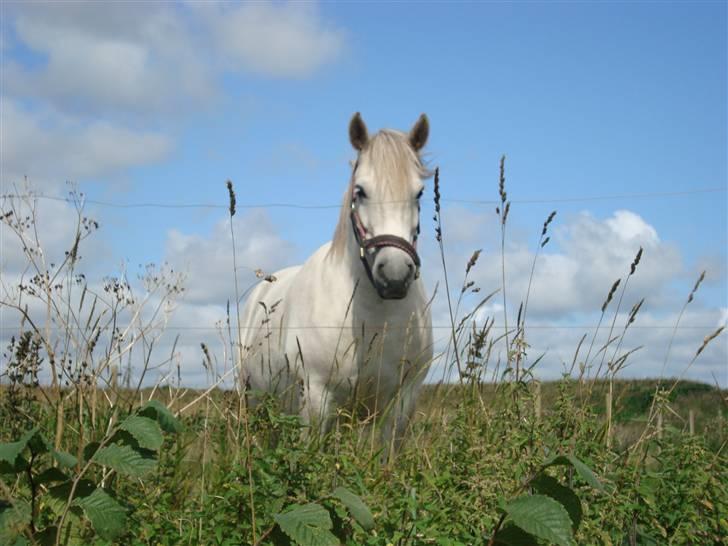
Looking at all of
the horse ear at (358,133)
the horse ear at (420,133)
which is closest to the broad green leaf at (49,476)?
the horse ear at (358,133)

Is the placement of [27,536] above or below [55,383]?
below

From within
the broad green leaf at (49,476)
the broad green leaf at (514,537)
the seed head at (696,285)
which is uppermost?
the seed head at (696,285)

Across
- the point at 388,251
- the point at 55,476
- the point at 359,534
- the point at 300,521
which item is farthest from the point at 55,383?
the point at 388,251

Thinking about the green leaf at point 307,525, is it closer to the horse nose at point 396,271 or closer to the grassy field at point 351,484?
the grassy field at point 351,484

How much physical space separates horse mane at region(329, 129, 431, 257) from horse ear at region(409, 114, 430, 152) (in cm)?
7

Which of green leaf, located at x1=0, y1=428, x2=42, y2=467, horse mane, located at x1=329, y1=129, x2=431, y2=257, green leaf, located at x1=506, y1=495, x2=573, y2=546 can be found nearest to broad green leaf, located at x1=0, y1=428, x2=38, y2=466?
green leaf, located at x1=0, y1=428, x2=42, y2=467

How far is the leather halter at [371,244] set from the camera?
5.15 m

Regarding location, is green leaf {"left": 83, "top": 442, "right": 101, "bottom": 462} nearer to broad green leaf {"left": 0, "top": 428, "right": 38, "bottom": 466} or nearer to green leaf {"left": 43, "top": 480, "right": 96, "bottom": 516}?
green leaf {"left": 43, "top": 480, "right": 96, "bottom": 516}

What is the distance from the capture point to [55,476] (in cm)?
226

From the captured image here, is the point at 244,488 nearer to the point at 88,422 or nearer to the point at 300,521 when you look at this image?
the point at 300,521

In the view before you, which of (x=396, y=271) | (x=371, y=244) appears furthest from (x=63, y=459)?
(x=371, y=244)

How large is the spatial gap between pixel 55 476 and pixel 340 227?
372cm

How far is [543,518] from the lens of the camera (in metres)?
1.98

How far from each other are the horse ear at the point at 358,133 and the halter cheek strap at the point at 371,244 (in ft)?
1.48
